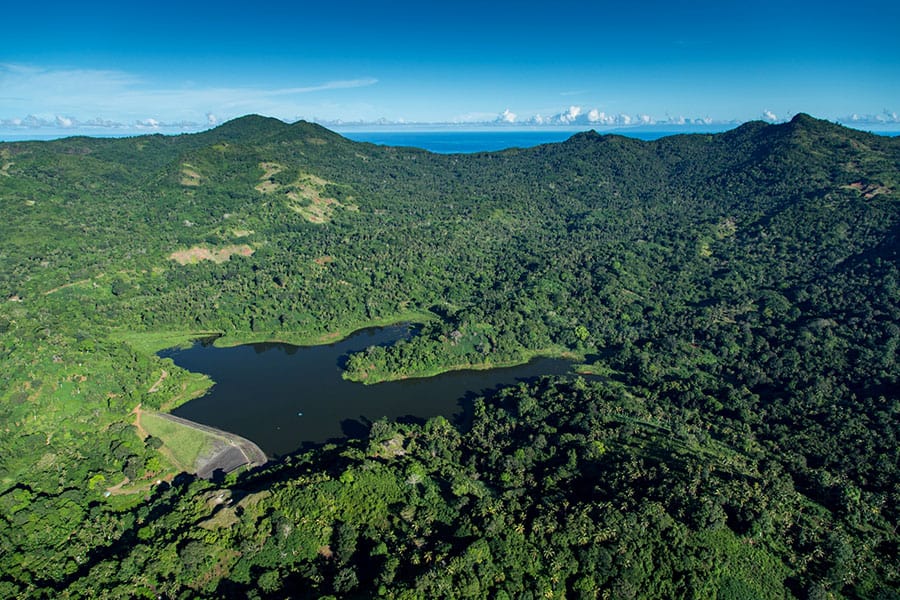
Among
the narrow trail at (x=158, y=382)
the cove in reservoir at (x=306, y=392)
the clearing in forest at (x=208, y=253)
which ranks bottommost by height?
the cove in reservoir at (x=306, y=392)

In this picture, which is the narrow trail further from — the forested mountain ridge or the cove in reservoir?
the cove in reservoir

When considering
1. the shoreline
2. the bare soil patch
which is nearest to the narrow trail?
the shoreline

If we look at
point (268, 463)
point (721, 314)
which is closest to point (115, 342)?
point (268, 463)

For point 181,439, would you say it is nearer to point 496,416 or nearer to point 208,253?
point 496,416

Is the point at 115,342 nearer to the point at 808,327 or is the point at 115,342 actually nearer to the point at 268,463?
the point at 268,463

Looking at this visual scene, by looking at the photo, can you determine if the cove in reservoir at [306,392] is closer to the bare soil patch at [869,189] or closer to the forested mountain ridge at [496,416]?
the forested mountain ridge at [496,416]

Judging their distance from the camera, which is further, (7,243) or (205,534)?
(7,243)

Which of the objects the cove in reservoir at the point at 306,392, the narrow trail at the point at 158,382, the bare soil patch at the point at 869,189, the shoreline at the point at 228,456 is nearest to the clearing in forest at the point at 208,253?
the cove in reservoir at the point at 306,392
